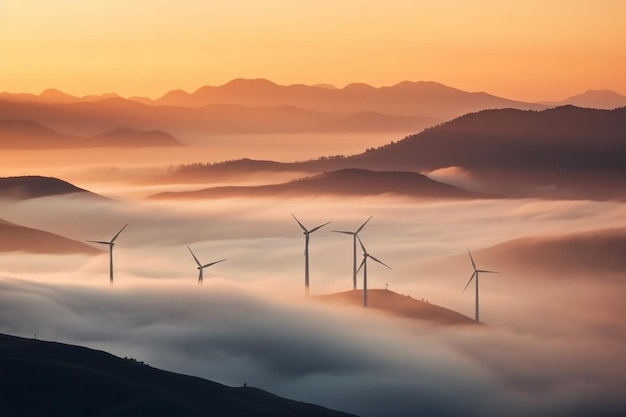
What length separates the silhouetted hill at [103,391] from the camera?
286 ft

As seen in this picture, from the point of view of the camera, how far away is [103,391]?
90.5 meters

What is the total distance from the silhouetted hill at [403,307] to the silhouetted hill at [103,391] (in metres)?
59.3

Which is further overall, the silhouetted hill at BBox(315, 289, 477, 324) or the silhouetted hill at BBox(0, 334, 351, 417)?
the silhouetted hill at BBox(315, 289, 477, 324)

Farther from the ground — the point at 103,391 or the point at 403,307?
the point at 403,307

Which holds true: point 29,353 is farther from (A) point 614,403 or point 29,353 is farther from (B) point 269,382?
(A) point 614,403

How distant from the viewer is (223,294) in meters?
194

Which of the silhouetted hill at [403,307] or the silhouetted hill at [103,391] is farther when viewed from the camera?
the silhouetted hill at [403,307]

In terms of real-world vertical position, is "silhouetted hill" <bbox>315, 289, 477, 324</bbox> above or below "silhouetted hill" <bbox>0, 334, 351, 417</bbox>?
above

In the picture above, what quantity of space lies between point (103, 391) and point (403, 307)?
78155mm

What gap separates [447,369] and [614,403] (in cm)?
1889

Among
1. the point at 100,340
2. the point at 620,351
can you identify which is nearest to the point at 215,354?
the point at 100,340

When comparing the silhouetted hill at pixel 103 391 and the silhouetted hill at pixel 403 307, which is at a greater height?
the silhouetted hill at pixel 403 307

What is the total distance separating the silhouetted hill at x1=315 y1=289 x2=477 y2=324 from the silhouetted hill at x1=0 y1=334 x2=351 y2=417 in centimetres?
5927

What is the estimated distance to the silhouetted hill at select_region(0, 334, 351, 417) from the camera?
8712cm
